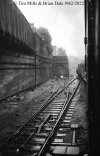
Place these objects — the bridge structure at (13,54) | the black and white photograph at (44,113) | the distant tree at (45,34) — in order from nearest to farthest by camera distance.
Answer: the black and white photograph at (44,113) → the bridge structure at (13,54) → the distant tree at (45,34)

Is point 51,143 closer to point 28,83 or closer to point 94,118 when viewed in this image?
point 94,118

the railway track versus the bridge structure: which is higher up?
the bridge structure

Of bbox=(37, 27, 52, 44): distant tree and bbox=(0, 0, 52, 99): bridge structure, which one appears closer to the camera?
bbox=(0, 0, 52, 99): bridge structure

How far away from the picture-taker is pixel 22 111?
32.3 ft

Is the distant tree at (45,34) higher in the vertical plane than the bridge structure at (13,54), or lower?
higher

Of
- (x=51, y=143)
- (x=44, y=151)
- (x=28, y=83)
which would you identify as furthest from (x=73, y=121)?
(x=28, y=83)

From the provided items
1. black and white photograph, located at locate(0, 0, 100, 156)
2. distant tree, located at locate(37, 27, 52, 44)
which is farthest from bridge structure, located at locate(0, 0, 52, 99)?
distant tree, located at locate(37, 27, 52, 44)

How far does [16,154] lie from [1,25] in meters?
5.57

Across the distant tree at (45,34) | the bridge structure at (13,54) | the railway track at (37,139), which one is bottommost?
the railway track at (37,139)

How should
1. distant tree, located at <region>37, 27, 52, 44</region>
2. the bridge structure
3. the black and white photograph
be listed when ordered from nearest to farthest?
the black and white photograph → the bridge structure → distant tree, located at <region>37, 27, 52, 44</region>

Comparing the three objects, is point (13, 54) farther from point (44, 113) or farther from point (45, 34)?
point (45, 34)

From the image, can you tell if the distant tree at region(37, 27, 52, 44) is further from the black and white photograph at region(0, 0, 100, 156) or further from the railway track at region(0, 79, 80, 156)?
the railway track at region(0, 79, 80, 156)

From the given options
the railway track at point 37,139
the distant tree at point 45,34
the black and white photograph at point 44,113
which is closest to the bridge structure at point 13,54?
the black and white photograph at point 44,113

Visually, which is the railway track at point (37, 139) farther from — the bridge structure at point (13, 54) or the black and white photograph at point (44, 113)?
the bridge structure at point (13, 54)
